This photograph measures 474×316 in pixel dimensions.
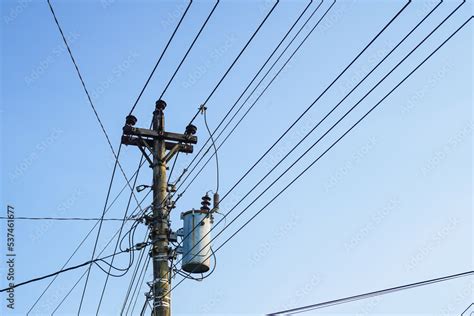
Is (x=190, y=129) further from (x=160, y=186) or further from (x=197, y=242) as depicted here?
(x=197, y=242)

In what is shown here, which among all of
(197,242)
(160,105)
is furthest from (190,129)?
(197,242)

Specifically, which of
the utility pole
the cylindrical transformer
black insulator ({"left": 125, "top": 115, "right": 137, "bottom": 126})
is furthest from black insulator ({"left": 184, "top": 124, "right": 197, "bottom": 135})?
the cylindrical transformer

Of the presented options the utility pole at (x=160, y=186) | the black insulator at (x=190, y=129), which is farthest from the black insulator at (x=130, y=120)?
the black insulator at (x=190, y=129)

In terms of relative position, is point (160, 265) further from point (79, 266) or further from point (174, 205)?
point (79, 266)

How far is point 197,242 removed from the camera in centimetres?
1154

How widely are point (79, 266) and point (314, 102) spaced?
718cm

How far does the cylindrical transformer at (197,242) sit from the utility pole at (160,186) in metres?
0.29

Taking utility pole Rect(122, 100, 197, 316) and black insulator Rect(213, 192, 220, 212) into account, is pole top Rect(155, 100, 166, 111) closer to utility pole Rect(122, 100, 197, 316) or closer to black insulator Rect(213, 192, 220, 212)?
utility pole Rect(122, 100, 197, 316)

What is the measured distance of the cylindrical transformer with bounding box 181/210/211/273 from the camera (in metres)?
11.5

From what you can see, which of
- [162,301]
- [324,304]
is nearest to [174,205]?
[162,301]

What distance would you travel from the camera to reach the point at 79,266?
43.3 feet

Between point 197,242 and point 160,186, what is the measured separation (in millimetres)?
1115

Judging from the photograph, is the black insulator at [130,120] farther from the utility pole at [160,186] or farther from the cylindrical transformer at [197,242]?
the cylindrical transformer at [197,242]

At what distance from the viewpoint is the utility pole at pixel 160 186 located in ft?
36.7
